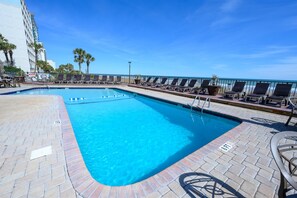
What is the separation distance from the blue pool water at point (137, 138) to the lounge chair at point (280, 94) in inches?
108

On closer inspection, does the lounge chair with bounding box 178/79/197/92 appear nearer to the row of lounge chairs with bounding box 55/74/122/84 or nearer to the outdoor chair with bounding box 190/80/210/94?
the outdoor chair with bounding box 190/80/210/94

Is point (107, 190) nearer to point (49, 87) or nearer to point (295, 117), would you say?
point (295, 117)

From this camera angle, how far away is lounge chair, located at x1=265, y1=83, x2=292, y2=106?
5488 millimetres

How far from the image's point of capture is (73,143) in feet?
8.08

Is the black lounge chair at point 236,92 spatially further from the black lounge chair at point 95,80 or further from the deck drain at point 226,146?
the black lounge chair at point 95,80

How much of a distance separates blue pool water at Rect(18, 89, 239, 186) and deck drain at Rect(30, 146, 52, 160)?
Result: 2.67 feet

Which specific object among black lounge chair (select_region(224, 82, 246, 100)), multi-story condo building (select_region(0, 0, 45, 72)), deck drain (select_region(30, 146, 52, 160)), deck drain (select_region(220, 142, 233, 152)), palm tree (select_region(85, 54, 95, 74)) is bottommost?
deck drain (select_region(30, 146, 52, 160))

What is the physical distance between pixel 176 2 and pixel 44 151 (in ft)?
32.0

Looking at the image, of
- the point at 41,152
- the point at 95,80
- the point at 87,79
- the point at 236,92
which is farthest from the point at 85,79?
A: the point at 236,92

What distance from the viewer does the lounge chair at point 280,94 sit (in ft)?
18.0

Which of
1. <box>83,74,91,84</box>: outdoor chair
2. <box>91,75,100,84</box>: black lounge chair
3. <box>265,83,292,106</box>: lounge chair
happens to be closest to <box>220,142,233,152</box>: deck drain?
<box>265,83,292,106</box>: lounge chair

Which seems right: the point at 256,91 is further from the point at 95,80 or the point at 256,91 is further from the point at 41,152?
the point at 95,80

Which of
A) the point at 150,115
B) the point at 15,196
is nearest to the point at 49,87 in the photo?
the point at 150,115

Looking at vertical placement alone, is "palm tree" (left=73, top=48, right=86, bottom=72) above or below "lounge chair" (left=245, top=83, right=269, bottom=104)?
above
